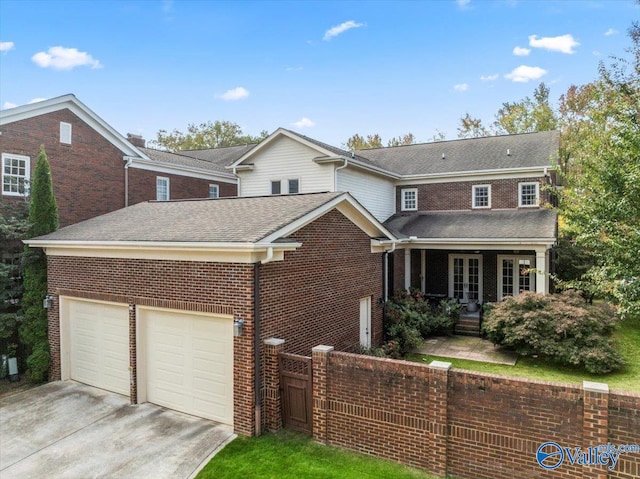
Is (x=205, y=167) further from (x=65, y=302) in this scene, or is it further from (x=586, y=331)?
(x=586, y=331)

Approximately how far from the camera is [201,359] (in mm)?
8242

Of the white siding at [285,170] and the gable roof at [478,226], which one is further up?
the white siding at [285,170]

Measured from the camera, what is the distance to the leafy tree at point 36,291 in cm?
1041

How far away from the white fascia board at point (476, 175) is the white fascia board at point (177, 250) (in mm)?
12967

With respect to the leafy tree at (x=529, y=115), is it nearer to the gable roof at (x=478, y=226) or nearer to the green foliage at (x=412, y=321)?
the gable roof at (x=478, y=226)

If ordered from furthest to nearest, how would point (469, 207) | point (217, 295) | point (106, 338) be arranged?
point (469, 207) < point (106, 338) < point (217, 295)

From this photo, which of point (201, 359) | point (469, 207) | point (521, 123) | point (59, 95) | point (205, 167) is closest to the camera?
point (201, 359)

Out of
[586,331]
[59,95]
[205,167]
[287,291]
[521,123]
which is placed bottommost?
[586,331]

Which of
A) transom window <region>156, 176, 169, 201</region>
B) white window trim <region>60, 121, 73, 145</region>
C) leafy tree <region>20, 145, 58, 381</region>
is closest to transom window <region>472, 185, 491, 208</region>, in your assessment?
transom window <region>156, 176, 169, 201</region>

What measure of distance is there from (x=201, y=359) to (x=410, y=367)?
424 centimetres

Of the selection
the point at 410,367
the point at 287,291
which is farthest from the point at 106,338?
the point at 410,367

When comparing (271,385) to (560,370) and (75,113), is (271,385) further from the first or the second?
(75,113)

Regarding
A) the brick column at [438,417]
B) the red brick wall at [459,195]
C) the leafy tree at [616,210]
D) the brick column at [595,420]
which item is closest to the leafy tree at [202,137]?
the red brick wall at [459,195]

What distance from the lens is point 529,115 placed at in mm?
33094
